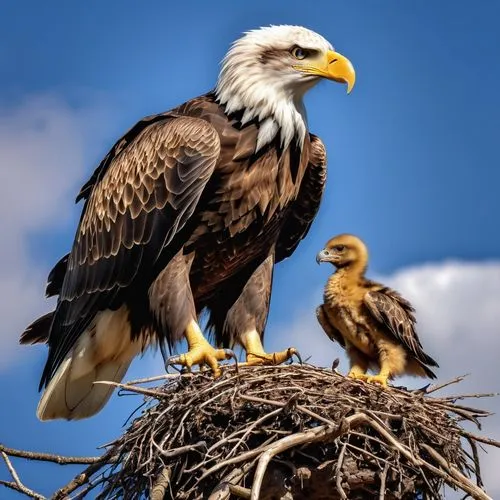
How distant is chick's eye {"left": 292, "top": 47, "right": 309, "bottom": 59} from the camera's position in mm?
7969

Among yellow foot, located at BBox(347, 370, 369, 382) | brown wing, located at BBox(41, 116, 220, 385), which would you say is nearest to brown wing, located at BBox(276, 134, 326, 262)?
brown wing, located at BBox(41, 116, 220, 385)

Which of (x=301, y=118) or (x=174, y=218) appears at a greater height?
(x=301, y=118)

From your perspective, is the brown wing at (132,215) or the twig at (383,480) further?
the brown wing at (132,215)

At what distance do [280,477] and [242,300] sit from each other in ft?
7.75

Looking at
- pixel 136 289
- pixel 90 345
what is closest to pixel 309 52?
pixel 136 289

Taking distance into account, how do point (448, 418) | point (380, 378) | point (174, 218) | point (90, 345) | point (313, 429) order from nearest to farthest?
1. point (313, 429)
2. point (448, 418)
3. point (380, 378)
4. point (174, 218)
5. point (90, 345)

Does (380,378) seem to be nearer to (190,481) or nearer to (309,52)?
(190,481)

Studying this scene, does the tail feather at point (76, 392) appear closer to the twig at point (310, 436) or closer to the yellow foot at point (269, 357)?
the yellow foot at point (269, 357)

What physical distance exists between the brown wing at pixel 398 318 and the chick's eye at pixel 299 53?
1.69 meters

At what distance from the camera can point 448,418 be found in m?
6.70

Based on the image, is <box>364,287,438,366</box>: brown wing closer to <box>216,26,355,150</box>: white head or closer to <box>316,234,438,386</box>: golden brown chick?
<box>316,234,438,386</box>: golden brown chick

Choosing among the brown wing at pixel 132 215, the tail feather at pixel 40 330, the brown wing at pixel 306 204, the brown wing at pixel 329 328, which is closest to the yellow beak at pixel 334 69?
the brown wing at pixel 306 204

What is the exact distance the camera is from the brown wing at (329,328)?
803 centimetres

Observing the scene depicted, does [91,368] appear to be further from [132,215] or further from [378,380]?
[378,380]
